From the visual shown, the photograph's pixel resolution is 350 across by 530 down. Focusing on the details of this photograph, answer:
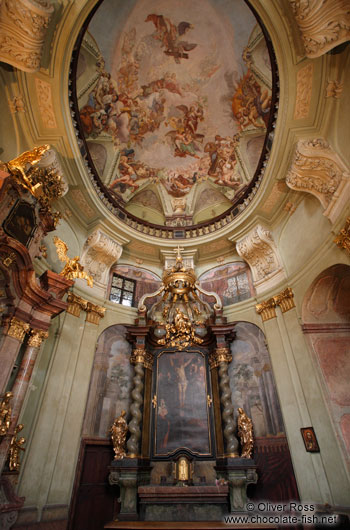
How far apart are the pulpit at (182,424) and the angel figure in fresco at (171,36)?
10.3 metres

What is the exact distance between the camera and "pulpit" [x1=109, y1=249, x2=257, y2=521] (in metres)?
7.51

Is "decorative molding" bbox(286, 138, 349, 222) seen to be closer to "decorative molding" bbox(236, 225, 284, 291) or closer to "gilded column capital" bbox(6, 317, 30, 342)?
"decorative molding" bbox(236, 225, 284, 291)

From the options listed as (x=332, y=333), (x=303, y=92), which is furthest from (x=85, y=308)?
(x=303, y=92)

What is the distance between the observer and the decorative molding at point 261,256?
35.1ft

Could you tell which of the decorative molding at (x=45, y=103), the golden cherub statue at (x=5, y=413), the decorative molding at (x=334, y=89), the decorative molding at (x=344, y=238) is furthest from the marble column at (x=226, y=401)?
the decorative molding at (x=45, y=103)

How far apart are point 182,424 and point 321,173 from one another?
9158 millimetres

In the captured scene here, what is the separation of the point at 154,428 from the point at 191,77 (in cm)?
1509

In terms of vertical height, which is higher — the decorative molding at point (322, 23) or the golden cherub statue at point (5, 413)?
the decorative molding at point (322, 23)

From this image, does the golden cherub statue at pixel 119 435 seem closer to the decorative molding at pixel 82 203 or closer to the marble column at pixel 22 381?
the marble column at pixel 22 381

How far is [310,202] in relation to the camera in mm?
9539

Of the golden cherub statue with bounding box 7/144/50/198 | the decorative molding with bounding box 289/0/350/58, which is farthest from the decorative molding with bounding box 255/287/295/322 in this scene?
the golden cherub statue with bounding box 7/144/50/198

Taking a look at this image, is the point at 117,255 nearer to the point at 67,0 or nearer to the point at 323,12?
the point at 67,0

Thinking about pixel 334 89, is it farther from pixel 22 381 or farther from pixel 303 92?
pixel 22 381

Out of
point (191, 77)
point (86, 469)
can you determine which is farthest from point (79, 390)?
point (191, 77)
